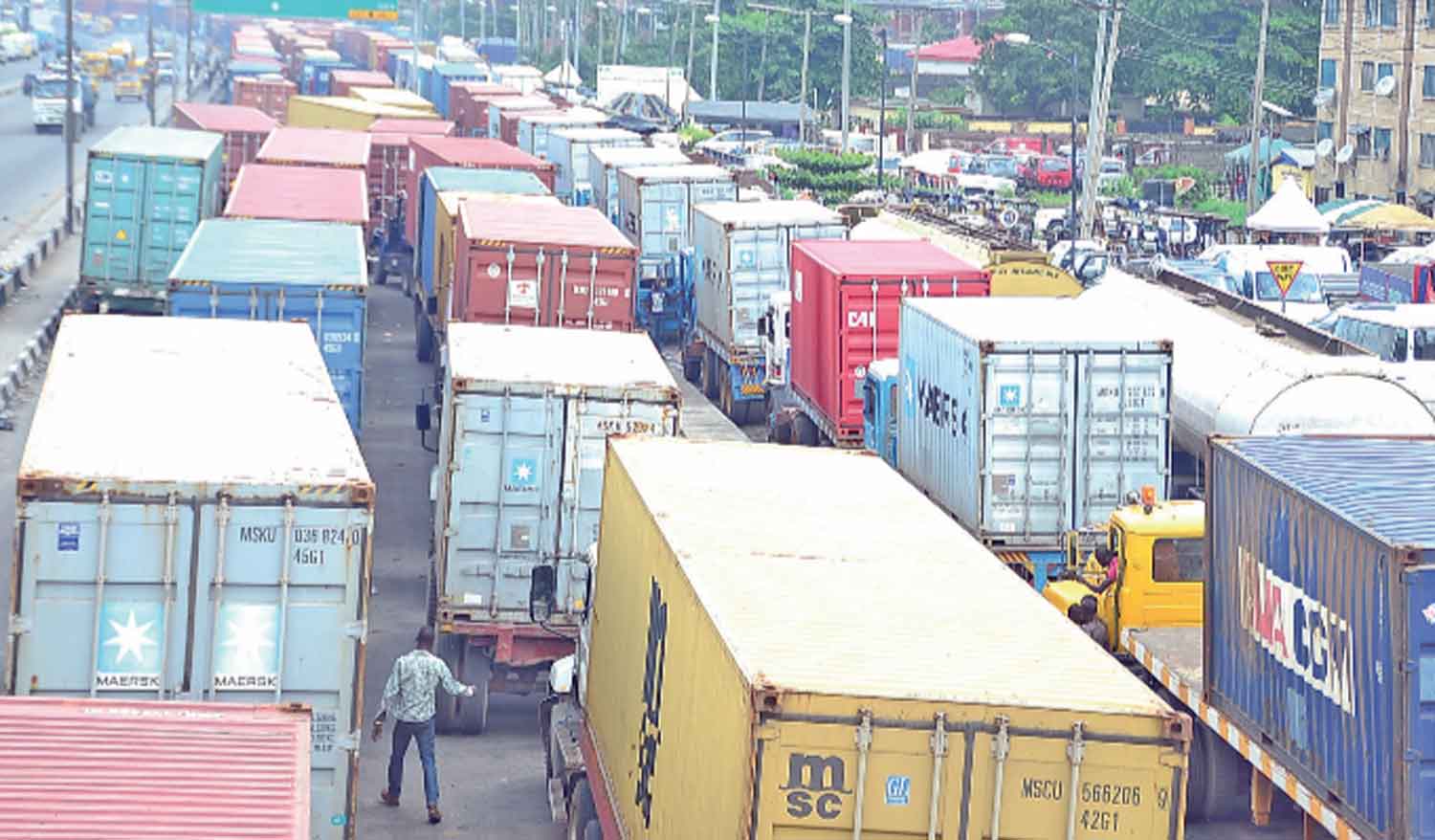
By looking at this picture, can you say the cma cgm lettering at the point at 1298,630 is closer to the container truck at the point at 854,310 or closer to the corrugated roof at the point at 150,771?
the corrugated roof at the point at 150,771

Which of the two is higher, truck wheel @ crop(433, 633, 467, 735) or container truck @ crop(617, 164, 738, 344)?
container truck @ crop(617, 164, 738, 344)

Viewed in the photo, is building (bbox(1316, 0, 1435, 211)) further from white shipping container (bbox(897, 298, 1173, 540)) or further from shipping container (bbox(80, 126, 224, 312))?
white shipping container (bbox(897, 298, 1173, 540))

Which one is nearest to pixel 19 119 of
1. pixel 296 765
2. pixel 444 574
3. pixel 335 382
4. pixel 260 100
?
pixel 260 100

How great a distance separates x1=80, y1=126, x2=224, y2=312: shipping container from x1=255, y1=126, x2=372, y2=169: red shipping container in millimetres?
7815

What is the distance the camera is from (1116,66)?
338ft

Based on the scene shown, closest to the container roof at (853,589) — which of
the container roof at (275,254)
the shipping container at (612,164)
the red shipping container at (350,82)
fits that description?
the container roof at (275,254)

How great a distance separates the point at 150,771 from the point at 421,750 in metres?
7.42

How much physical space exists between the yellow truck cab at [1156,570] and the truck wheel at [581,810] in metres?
5.03

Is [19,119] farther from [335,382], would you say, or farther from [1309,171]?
[335,382]

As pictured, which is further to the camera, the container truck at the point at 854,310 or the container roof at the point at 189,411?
the container truck at the point at 854,310

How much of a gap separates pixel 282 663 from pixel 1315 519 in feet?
20.4

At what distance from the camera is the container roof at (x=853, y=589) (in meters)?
10.6

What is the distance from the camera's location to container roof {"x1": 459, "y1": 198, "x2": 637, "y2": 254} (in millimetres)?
28188

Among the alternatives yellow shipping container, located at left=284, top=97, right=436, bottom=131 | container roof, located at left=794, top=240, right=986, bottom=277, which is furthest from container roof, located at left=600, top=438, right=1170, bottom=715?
yellow shipping container, located at left=284, top=97, right=436, bottom=131
